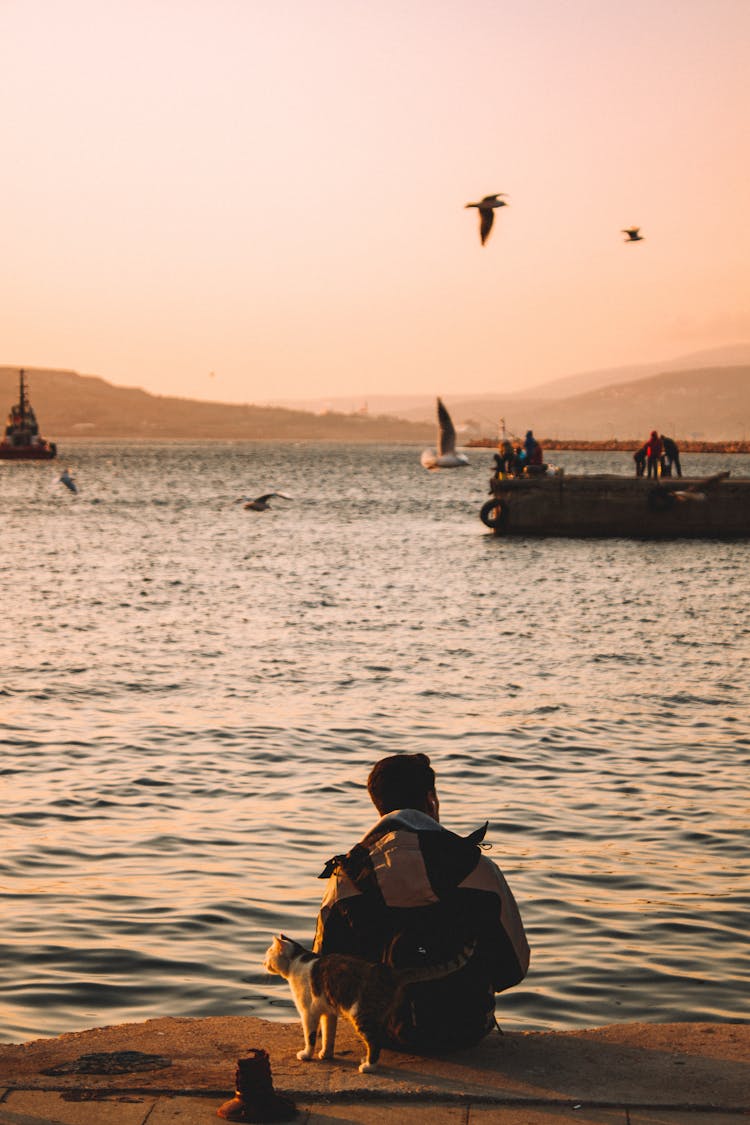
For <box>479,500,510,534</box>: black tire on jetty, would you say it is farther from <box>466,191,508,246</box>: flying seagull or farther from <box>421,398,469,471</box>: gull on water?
<box>466,191,508,246</box>: flying seagull

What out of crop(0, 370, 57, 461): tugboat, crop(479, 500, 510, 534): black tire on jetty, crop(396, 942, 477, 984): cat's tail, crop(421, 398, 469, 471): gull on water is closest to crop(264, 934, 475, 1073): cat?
crop(396, 942, 477, 984): cat's tail

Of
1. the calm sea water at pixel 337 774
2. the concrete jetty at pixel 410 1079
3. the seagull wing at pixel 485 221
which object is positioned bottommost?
the calm sea water at pixel 337 774

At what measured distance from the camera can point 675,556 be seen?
147 ft

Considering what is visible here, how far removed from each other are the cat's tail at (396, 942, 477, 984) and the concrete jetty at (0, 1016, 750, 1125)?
29 cm

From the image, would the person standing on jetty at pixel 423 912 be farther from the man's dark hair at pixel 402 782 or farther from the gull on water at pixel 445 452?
the gull on water at pixel 445 452

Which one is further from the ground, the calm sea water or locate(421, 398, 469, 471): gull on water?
locate(421, 398, 469, 471): gull on water

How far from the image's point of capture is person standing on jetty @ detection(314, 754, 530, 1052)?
531 cm

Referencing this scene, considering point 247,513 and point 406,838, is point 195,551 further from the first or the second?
A: point 406,838

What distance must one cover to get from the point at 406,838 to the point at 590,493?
148 ft

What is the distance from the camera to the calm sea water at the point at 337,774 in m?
7.94

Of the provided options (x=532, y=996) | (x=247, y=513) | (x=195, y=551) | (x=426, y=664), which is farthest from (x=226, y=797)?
(x=247, y=513)

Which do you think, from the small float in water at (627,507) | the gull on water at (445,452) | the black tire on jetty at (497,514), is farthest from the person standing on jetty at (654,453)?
the gull on water at (445,452)

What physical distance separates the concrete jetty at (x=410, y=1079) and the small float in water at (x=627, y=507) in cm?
4408

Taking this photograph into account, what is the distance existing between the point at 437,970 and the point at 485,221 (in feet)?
64.5
